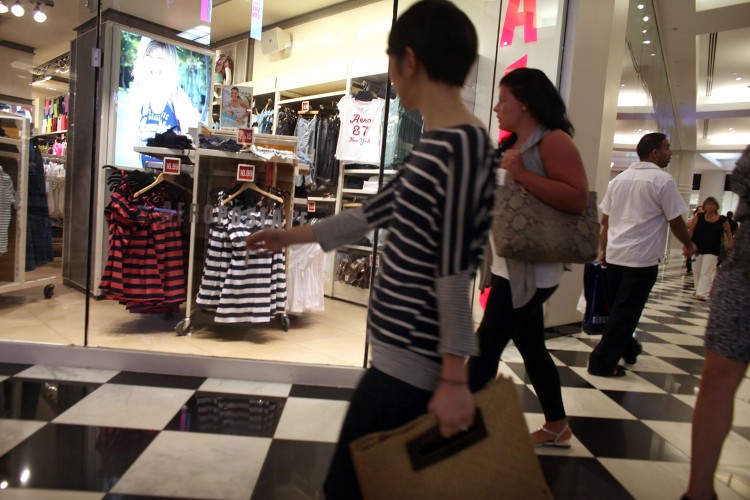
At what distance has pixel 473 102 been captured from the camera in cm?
364

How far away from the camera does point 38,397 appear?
6.78 ft

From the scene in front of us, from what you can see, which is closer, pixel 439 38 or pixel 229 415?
pixel 439 38

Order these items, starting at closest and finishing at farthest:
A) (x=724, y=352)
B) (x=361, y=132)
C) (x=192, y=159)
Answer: (x=724, y=352), (x=192, y=159), (x=361, y=132)

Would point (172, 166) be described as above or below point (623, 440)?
above

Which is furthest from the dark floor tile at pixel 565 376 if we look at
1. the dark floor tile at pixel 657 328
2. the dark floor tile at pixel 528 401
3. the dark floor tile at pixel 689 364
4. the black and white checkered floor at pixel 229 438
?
the dark floor tile at pixel 657 328

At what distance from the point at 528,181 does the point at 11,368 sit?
Result: 2.56 metres

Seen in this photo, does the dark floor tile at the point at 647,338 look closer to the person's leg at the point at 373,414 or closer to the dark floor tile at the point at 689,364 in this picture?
the dark floor tile at the point at 689,364

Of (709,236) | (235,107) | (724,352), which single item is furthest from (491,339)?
(709,236)

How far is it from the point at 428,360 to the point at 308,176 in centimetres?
270

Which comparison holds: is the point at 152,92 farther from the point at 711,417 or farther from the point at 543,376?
the point at 711,417

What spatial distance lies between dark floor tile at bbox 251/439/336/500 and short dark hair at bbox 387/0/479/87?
125cm

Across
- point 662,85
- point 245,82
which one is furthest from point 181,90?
point 662,85

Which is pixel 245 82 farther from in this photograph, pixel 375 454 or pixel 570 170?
pixel 375 454

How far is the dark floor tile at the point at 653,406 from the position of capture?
2.42 m
